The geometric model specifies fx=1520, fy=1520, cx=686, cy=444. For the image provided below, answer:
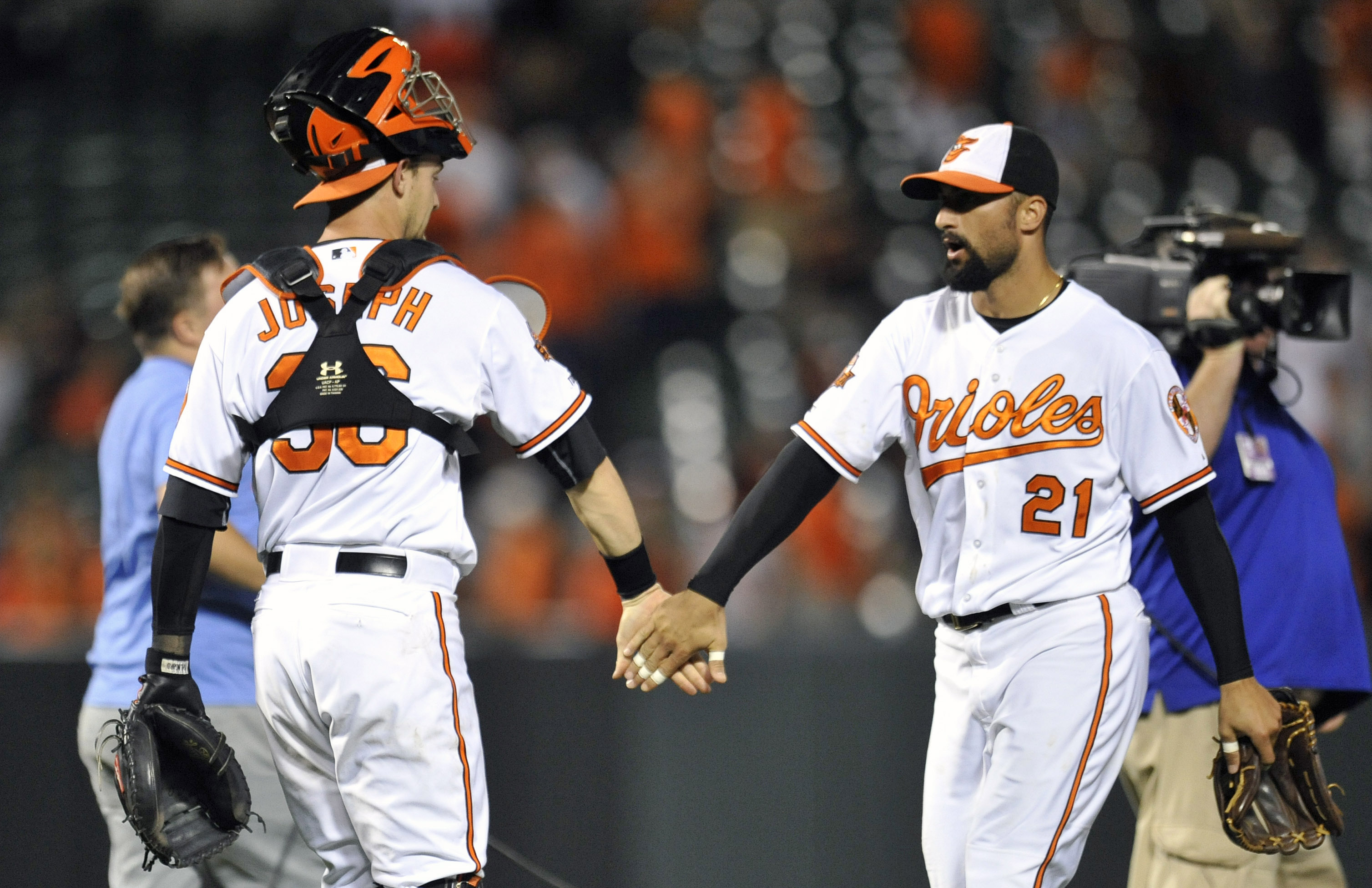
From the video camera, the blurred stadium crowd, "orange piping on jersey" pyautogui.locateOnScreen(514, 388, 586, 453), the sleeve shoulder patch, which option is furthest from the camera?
the blurred stadium crowd

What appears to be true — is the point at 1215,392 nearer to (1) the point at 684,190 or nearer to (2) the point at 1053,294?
(2) the point at 1053,294

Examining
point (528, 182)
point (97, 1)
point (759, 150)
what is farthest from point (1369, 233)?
point (97, 1)

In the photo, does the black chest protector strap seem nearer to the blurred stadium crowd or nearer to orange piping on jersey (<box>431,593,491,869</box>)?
orange piping on jersey (<box>431,593,491,869</box>)

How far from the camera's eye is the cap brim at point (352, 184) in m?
3.34

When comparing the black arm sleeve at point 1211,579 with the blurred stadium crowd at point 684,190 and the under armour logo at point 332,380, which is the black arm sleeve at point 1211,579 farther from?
the blurred stadium crowd at point 684,190

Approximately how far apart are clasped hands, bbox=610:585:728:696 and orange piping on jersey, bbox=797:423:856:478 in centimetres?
45

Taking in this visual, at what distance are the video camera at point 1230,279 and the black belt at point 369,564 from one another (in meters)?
2.23

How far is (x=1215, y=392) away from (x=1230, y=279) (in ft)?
1.34

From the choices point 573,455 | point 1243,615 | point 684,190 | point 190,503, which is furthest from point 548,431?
point 684,190

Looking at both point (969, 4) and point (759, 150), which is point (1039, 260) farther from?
point (969, 4)

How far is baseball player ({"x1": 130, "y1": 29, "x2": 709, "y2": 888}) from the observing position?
3.05 metres

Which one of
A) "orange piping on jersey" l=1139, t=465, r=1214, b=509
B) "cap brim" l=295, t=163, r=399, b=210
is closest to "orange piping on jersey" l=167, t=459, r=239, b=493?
→ "cap brim" l=295, t=163, r=399, b=210

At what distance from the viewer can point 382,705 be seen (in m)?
3.03

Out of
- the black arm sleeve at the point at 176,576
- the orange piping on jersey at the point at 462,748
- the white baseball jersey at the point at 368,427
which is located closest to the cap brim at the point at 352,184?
the white baseball jersey at the point at 368,427
